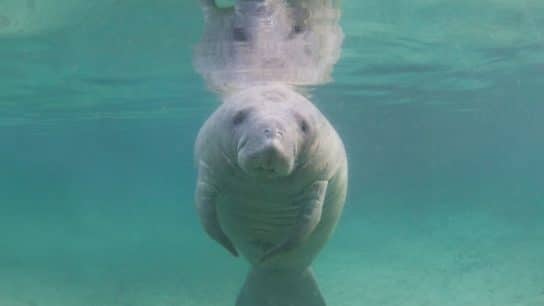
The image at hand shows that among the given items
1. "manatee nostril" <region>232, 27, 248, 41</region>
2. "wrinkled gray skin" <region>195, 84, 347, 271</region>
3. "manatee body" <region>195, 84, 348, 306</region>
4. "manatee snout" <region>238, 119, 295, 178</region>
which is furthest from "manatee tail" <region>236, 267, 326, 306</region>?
"manatee nostril" <region>232, 27, 248, 41</region>

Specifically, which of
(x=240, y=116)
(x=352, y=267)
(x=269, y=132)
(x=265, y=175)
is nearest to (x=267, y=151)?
(x=269, y=132)

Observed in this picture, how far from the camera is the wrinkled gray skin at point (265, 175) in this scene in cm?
443

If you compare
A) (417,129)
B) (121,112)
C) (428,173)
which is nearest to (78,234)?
(121,112)

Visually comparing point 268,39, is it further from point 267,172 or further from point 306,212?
point 267,172

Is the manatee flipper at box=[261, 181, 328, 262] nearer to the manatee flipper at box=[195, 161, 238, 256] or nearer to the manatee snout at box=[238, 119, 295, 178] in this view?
the manatee flipper at box=[195, 161, 238, 256]

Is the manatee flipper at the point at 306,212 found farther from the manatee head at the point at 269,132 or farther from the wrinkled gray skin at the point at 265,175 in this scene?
the manatee head at the point at 269,132

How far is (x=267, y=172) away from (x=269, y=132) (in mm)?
341

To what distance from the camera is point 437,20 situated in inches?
524

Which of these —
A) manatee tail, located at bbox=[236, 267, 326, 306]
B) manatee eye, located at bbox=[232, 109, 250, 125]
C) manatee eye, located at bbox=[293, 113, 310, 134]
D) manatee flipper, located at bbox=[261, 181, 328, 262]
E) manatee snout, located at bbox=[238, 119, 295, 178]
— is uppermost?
manatee eye, located at bbox=[232, 109, 250, 125]

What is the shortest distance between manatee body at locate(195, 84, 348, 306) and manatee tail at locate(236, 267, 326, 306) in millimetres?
551

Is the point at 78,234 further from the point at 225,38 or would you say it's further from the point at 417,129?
the point at 417,129

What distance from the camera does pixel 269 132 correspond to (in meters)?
4.15

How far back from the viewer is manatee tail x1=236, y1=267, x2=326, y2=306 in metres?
6.28

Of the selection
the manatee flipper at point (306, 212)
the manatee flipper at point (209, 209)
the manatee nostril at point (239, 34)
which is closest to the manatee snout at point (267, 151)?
the manatee flipper at point (306, 212)
